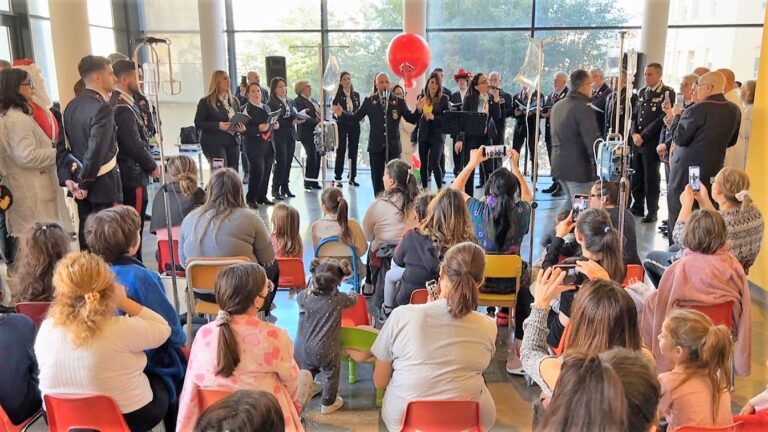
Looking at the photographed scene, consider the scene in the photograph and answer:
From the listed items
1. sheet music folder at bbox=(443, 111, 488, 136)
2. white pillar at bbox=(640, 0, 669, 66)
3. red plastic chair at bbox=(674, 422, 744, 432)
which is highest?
white pillar at bbox=(640, 0, 669, 66)

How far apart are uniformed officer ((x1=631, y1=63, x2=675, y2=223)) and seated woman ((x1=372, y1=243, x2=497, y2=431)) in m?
4.86

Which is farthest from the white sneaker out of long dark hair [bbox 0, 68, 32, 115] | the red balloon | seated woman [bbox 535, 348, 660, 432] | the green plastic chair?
the red balloon

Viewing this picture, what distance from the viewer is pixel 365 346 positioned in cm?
285

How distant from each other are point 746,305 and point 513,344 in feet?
3.99

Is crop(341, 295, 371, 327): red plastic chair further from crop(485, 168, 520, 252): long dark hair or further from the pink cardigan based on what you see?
the pink cardigan

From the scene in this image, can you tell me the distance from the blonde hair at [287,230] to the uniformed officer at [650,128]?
411 centimetres

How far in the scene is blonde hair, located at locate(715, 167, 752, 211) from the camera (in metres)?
3.31

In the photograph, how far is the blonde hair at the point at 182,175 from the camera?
410 centimetres

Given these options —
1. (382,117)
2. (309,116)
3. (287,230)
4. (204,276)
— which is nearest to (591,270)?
(204,276)

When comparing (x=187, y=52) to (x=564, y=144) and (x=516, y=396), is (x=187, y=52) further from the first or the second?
(x=516, y=396)

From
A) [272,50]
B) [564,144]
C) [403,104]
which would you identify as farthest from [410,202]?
[272,50]

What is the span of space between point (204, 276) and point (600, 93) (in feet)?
19.0

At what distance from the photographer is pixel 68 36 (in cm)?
823

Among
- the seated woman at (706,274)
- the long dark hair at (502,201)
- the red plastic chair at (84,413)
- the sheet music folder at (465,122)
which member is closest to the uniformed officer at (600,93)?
the sheet music folder at (465,122)
